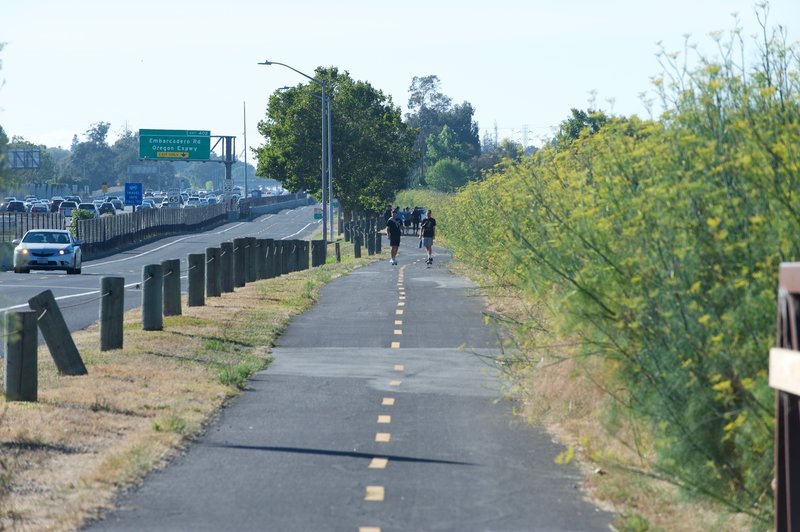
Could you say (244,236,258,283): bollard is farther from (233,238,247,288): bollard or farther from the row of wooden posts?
(233,238,247,288): bollard

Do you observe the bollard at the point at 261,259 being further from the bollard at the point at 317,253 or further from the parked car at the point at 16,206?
the parked car at the point at 16,206

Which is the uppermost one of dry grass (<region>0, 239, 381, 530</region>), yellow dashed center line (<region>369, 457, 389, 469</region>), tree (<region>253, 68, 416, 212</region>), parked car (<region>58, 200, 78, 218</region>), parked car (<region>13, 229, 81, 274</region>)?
tree (<region>253, 68, 416, 212</region>)

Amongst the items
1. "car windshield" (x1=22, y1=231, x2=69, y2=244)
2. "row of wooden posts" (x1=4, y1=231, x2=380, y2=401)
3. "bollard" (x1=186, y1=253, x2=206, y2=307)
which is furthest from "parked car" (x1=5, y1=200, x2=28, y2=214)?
"bollard" (x1=186, y1=253, x2=206, y2=307)

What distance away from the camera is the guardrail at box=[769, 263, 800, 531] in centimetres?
577

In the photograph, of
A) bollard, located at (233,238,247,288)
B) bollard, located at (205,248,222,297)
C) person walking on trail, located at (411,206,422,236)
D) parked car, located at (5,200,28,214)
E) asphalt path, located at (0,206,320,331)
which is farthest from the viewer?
parked car, located at (5,200,28,214)

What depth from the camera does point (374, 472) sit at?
1028cm

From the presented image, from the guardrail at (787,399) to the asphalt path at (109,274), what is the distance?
4370 millimetres

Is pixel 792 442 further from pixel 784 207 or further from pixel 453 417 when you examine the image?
pixel 453 417

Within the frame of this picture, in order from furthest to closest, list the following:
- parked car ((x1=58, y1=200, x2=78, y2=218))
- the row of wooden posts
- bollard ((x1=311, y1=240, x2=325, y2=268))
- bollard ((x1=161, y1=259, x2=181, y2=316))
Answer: parked car ((x1=58, y1=200, x2=78, y2=218)), bollard ((x1=311, y1=240, x2=325, y2=268)), bollard ((x1=161, y1=259, x2=181, y2=316)), the row of wooden posts

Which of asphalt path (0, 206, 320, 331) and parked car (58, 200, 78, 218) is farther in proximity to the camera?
parked car (58, 200, 78, 218)

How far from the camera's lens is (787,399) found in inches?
238

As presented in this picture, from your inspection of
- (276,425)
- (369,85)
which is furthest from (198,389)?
(369,85)

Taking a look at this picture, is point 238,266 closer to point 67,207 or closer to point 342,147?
point 342,147

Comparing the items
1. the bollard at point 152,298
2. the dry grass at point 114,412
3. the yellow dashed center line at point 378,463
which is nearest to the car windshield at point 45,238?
the dry grass at point 114,412
